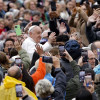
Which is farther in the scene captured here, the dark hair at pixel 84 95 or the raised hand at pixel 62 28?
the raised hand at pixel 62 28

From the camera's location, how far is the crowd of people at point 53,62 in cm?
756

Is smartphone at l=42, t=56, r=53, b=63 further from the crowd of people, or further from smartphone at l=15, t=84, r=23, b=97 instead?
smartphone at l=15, t=84, r=23, b=97

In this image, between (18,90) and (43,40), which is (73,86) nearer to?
(18,90)

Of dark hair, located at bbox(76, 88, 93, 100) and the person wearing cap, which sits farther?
the person wearing cap

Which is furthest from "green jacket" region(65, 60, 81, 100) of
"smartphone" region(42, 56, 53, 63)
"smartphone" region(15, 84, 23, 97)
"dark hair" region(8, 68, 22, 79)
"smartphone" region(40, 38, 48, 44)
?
"smartphone" region(40, 38, 48, 44)

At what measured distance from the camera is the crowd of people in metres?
7.56

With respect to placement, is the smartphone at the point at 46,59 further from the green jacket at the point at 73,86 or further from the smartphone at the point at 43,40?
the smartphone at the point at 43,40

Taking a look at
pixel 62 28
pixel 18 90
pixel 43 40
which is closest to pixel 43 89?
pixel 18 90

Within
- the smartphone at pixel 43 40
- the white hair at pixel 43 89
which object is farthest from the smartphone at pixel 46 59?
the smartphone at pixel 43 40

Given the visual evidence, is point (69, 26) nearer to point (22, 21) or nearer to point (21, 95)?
point (22, 21)

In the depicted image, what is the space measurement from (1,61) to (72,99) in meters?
1.88

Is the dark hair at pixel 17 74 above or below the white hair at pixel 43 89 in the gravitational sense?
above

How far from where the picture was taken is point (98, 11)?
12.1 m

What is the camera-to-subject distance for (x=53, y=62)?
830cm
